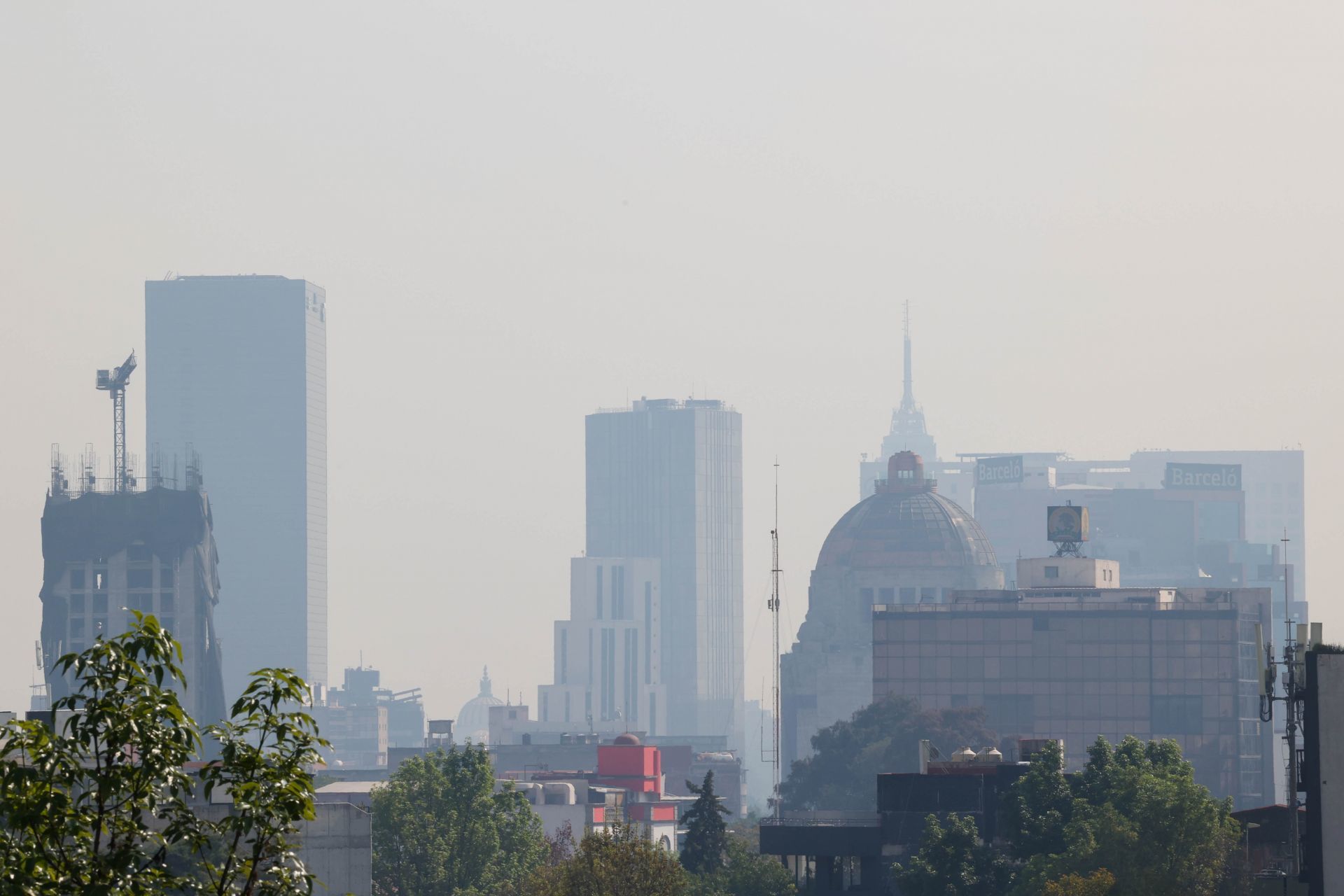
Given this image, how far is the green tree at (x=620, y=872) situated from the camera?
12644cm

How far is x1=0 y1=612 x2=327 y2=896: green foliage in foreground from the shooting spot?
2938 centimetres

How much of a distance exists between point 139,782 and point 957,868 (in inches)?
3703

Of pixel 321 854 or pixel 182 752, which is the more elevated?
pixel 182 752

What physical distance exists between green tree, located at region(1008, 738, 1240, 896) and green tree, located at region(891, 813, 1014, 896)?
1.74 metres

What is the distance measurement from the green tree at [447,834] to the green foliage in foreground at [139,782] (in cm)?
12474

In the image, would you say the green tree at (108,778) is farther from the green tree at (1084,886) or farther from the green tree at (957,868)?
the green tree at (957,868)

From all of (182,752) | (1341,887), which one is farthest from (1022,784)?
(182,752)

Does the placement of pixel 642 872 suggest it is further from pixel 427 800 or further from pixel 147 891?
pixel 147 891

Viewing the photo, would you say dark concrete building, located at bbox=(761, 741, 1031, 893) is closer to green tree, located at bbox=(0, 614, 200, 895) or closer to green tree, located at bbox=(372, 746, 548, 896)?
green tree, located at bbox=(372, 746, 548, 896)

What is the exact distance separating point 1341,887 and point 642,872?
5570cm

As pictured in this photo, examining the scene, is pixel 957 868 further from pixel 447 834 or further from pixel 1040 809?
pixel 447 834

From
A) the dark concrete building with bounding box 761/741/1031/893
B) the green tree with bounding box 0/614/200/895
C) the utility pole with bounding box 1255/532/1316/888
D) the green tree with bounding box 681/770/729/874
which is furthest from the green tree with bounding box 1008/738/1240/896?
the green tree with bounding box 0/614/200/895

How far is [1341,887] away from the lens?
7631 cm

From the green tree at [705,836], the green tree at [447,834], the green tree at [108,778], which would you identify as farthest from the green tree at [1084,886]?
the green tree at [108,778]
